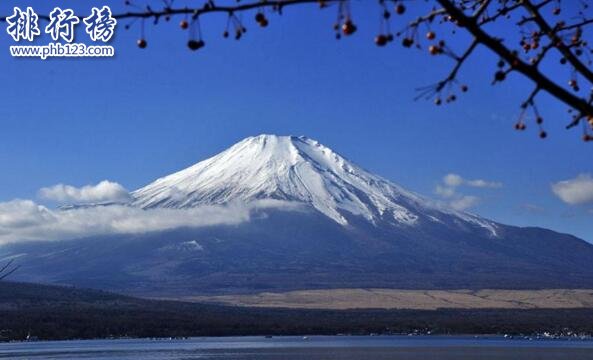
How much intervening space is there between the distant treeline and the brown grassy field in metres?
12.7

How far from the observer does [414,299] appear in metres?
165

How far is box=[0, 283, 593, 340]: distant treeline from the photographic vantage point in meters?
113

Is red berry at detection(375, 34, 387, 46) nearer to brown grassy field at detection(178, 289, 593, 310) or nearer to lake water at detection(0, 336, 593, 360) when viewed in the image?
lake water at detection(0, 336, 593, 360)

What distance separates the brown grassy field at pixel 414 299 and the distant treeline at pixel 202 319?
1274 centimetres

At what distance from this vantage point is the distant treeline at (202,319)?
112625mm

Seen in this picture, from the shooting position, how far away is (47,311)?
4611 inches

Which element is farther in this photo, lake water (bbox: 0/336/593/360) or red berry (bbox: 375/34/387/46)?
lake water (bbox: 0/336/593/360)

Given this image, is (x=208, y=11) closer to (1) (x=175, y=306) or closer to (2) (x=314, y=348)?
(2) (x=314, y=348)

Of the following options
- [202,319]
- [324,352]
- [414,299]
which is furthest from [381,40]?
[414,299]

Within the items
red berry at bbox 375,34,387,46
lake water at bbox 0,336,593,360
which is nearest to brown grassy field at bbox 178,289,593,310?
lake water at bbox 0,336,593,360

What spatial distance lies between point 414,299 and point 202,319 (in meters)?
52.3

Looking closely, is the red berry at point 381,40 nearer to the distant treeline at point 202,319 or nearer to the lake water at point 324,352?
the lake water at point 324,352

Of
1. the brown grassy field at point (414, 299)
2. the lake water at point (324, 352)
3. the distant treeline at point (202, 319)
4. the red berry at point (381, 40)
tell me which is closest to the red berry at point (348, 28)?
the red berry at point (381, 40)

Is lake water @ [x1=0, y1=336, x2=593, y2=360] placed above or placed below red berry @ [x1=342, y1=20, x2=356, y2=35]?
below
